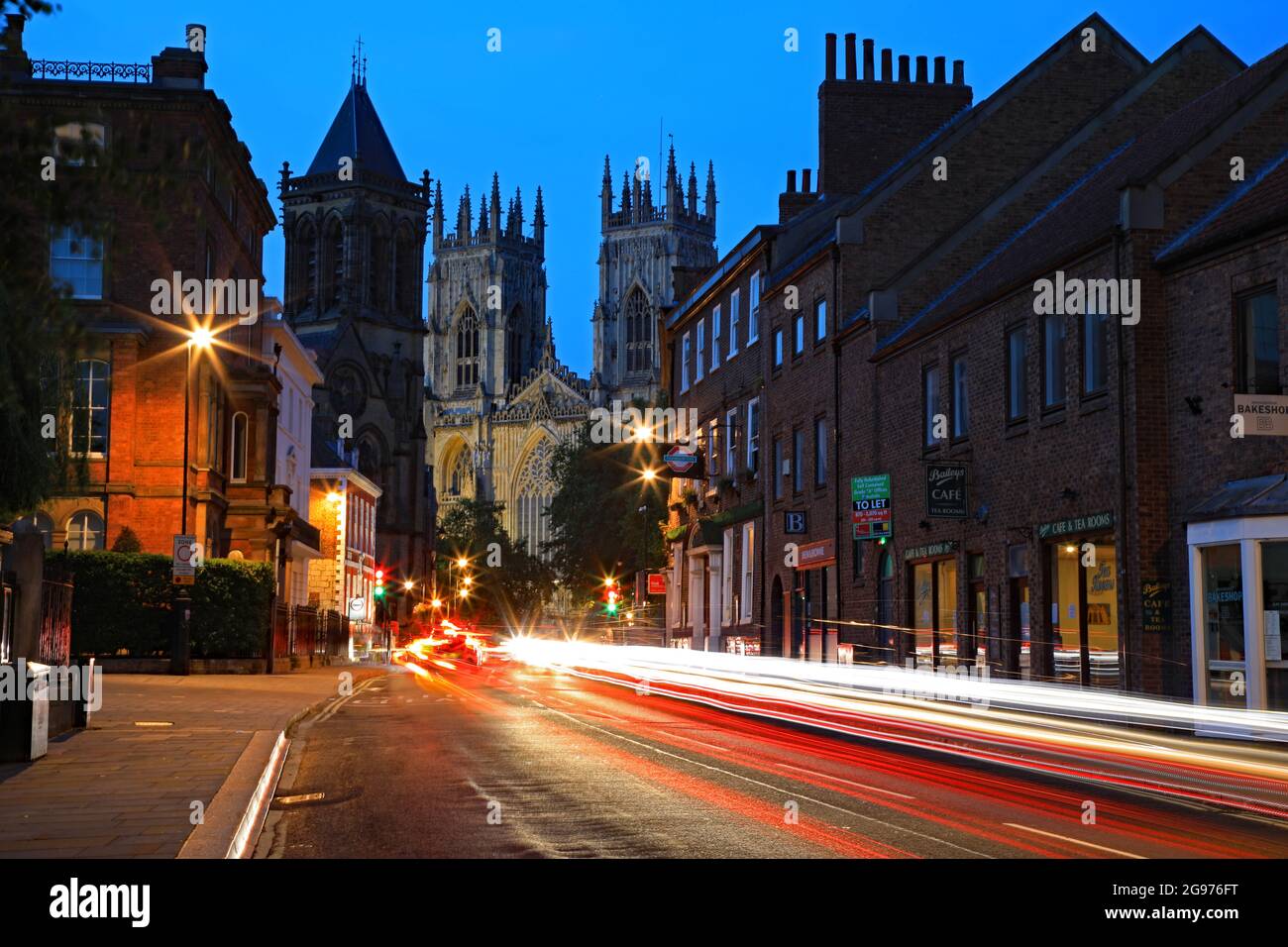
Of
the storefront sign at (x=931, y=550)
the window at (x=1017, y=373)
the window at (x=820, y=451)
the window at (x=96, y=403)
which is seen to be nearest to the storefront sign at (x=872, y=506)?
the storefront sign at (x=931, y=550)

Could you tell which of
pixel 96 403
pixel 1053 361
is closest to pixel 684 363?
pixel 96 403

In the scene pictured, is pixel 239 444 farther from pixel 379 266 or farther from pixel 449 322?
pixel 449 322

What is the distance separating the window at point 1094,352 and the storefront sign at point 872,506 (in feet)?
27.0

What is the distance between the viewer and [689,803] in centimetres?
1273

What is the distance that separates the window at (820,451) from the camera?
129 feet

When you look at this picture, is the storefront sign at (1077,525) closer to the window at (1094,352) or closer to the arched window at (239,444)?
the window at (1094,352)

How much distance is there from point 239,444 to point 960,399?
25.3 metres

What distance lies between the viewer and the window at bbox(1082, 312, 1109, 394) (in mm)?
24984

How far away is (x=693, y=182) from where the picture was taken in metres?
182

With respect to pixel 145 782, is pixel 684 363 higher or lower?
higher

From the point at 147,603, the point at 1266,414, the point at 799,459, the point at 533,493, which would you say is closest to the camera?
the point at 1266,414

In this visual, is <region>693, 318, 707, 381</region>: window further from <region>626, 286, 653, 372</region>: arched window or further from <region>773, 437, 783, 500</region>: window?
<region>626, 286, 653, 372</region>: arched window
